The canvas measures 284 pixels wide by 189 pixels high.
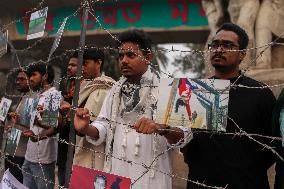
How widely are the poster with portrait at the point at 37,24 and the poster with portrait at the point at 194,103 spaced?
0.83 meters

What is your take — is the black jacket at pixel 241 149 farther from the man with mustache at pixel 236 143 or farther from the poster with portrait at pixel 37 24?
the poster with portrait at pixel 37 24

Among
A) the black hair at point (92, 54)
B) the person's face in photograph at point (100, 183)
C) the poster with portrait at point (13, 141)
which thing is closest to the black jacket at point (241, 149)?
the person's face in photograph at point (100, 183)

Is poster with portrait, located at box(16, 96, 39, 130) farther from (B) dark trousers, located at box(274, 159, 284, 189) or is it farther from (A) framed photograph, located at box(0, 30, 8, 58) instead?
(B) dark trousers, located at box(274, 159, 284, 189)

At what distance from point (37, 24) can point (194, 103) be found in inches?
39.3

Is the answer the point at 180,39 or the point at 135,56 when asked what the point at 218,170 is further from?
the point at 180,39

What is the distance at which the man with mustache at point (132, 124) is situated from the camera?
1557 mm

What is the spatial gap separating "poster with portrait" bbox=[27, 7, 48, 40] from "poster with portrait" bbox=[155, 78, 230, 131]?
0.83 metres

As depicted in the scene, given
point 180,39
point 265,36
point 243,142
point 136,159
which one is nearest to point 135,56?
point 136,159

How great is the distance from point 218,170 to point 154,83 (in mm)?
440

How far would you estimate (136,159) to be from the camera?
158 centimetres

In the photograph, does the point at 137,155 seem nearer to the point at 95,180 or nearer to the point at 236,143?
the point at 95,180

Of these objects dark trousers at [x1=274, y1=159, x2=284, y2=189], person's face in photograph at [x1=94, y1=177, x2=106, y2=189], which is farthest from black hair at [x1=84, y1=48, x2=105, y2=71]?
dark trousers at [x1=274, y1=159, x2=284, y2=189]

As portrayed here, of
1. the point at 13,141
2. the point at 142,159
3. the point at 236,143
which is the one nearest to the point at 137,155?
the point at 142,159

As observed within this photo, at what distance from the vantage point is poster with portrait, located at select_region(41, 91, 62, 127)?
5.45 feet
